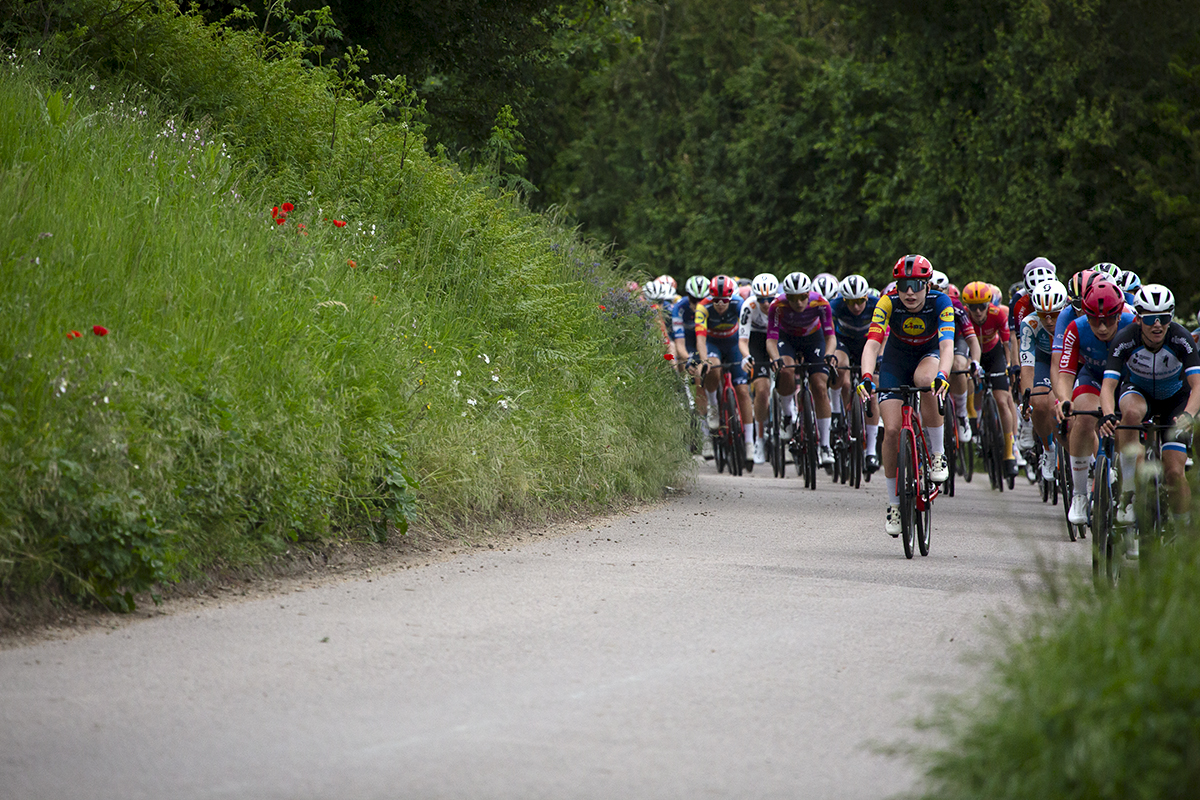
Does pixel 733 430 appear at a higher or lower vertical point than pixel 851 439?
higher

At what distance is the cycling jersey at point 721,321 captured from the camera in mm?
19125

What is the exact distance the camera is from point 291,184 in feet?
42.2

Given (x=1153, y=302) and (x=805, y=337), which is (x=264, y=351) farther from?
(x=805, y=337)

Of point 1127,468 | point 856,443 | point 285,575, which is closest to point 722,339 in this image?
point 856,443

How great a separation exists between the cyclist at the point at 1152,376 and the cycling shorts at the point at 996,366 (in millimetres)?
7043

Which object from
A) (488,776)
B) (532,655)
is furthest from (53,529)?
(488,776)

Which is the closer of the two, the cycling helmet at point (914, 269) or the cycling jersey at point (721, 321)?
the cycling helmet at point (914, 269)

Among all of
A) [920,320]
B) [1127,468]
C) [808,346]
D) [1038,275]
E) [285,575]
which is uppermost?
[1038,275]

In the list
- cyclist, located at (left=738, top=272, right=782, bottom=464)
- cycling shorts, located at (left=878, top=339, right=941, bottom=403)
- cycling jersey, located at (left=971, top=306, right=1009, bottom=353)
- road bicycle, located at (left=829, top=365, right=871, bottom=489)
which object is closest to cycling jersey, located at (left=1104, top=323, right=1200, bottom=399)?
cycling shorts, located at (left=878, top=339, right=941, bottom=403)

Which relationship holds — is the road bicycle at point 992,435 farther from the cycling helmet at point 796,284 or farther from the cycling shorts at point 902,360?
the cycling shorts at point 902,360

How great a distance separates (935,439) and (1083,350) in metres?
1.35

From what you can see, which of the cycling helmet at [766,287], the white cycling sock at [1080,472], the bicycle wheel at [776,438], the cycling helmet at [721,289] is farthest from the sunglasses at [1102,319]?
the cycling helmet at [721,289]

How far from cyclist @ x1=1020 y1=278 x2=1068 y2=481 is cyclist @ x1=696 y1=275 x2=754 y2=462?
437cm

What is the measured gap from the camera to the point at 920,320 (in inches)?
487
